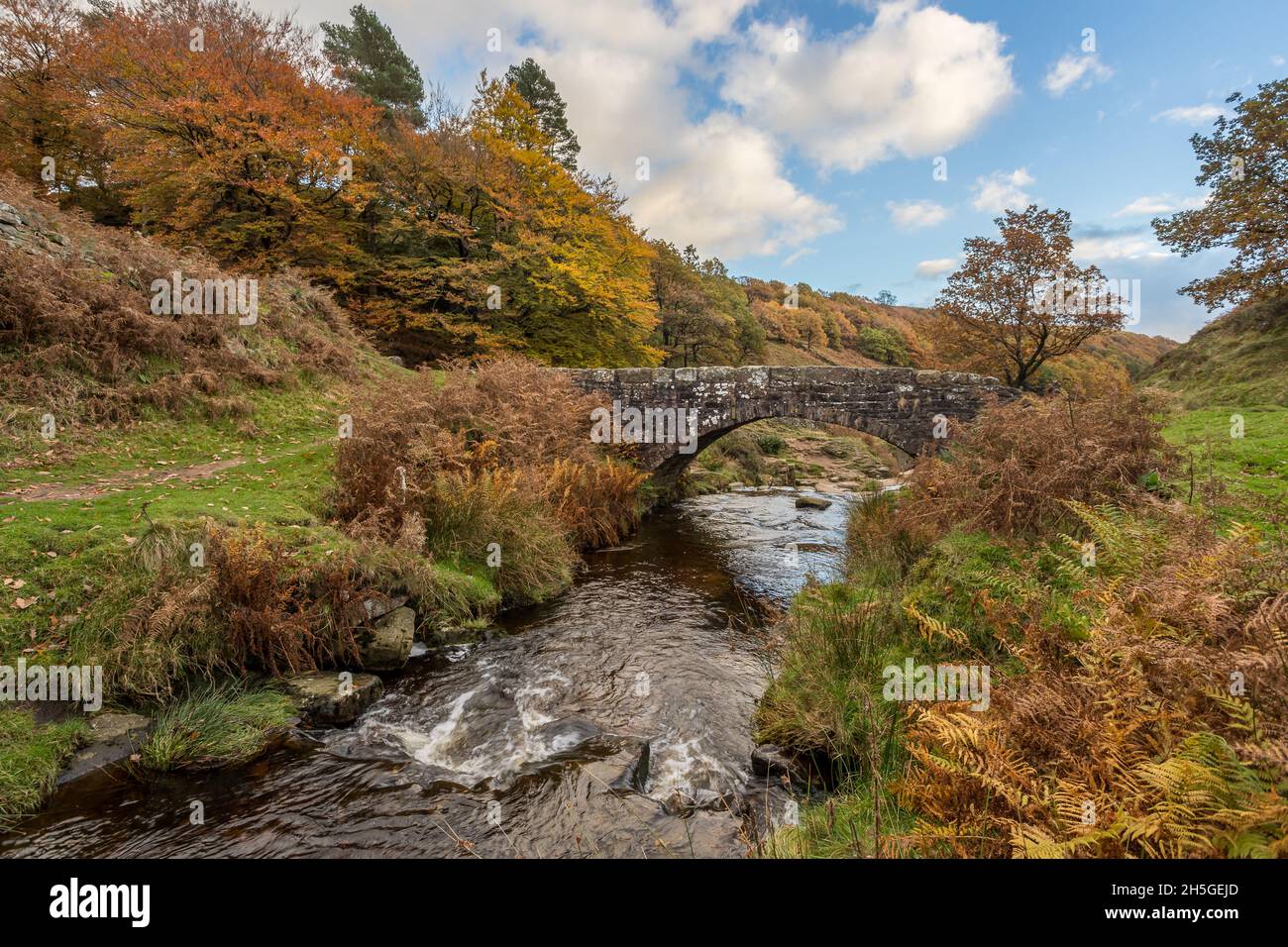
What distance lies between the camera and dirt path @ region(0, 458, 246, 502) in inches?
253

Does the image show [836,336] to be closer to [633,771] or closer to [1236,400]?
[1236,400]

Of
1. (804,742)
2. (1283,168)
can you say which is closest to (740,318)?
(1283,168)

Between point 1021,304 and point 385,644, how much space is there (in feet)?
56.7

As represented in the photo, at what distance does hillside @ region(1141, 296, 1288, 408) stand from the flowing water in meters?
10.4

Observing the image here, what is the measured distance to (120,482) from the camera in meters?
7.17

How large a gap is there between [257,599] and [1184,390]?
57.7ft

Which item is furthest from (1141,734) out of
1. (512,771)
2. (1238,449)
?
(1238,449)

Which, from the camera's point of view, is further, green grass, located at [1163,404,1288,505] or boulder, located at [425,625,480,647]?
boulder, located at [425,625,480,647]

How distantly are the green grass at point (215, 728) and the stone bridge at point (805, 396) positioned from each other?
9.65m

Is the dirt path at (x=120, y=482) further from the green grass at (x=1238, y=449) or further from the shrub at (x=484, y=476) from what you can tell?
the green grass at (x=1238, y=449)

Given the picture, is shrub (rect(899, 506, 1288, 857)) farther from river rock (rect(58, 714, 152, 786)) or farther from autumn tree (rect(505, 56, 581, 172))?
autumn tree (rect(505, 56, 581, 172))

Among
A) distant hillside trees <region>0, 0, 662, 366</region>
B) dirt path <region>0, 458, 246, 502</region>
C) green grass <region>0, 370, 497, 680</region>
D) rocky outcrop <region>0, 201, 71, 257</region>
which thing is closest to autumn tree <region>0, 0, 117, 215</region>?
distant hillside trees <region>0, 0, 662, 366</region>

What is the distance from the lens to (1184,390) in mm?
12094

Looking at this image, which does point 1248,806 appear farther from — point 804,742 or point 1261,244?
point 1261,244
